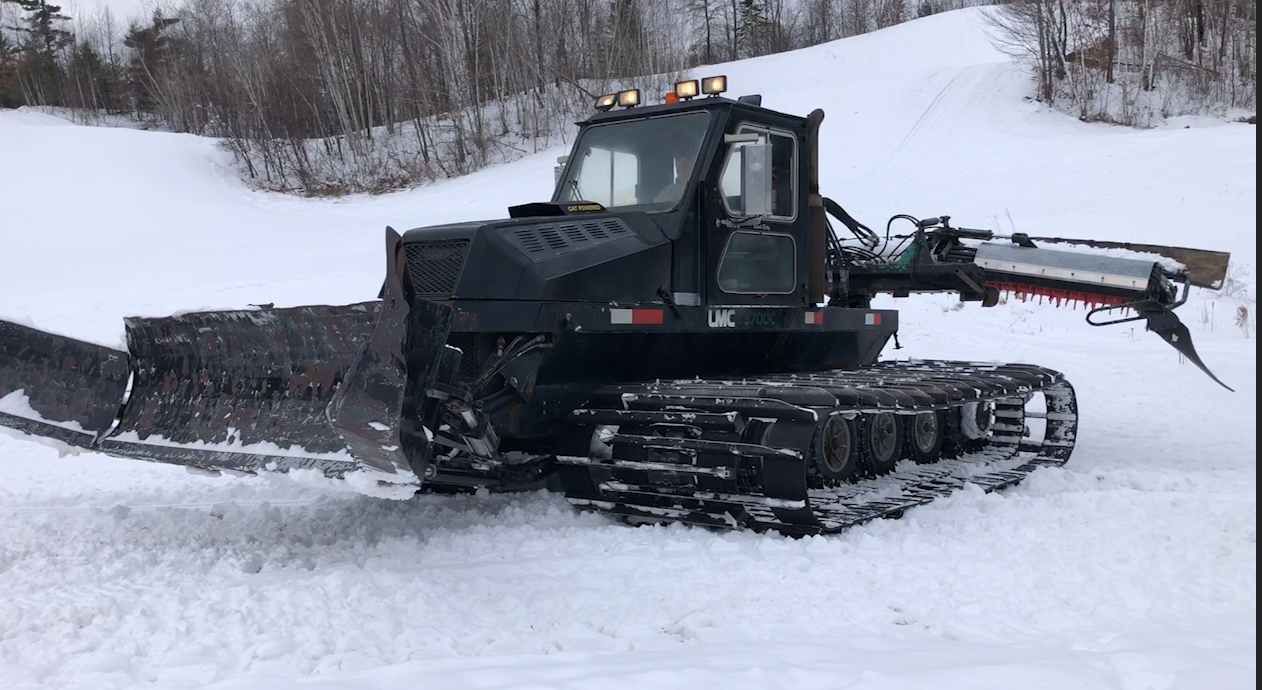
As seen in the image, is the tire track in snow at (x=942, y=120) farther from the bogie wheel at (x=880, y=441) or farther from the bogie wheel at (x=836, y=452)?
the bogie wheel at (x=836, y=452)

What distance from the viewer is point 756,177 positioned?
6309mm

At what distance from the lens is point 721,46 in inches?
2180

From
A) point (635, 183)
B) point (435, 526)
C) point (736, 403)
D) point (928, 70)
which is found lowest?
point (435, 526)

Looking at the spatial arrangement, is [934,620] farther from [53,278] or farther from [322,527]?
[53,278]

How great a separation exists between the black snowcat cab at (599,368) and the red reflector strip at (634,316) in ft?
0.04

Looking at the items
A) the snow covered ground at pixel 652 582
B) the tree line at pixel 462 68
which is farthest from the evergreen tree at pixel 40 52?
the snow covered ground at pixel 652 582

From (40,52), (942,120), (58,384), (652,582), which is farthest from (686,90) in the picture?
(40,52)

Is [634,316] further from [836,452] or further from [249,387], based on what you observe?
[249,387]

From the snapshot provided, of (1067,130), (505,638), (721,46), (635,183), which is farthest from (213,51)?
(505,638)

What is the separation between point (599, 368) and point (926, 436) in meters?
3.03

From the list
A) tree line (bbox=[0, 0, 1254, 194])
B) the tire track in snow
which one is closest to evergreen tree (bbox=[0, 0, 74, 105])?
tree line (bbox=[0, 0, 1254, 194])

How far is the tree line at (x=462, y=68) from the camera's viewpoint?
29656 millimetres

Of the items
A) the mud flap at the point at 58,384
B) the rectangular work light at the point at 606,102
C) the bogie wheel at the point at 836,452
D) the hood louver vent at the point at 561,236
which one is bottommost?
the bogie wheel at the point at 836,452

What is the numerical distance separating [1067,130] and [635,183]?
77.5 ft
